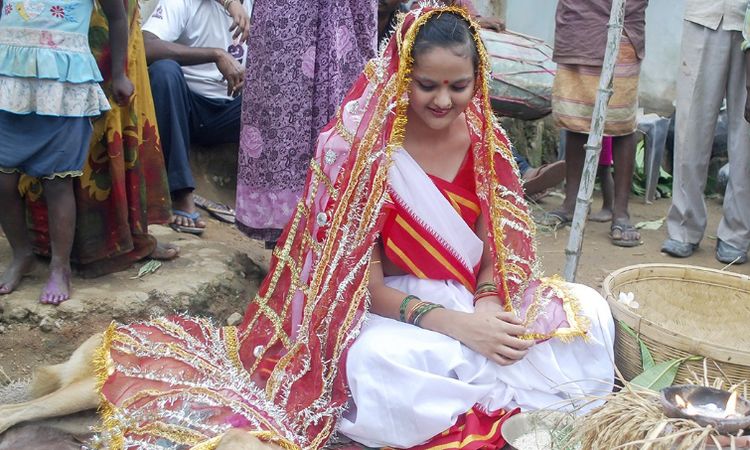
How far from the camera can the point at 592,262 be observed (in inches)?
189

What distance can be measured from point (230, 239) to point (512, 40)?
273cm

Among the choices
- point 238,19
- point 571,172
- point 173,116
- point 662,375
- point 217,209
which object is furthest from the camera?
point 571,172

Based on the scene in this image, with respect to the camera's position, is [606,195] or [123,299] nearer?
[123,299]

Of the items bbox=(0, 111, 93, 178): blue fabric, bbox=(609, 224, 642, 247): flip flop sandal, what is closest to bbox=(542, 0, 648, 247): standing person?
bbox=(609, 224, 642, 247): flip flop sandal

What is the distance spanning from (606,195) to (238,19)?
8.89 ft

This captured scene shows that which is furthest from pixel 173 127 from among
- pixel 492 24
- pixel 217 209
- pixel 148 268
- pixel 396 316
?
pixel 492 24

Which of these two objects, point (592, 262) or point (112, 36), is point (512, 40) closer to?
point (592, 262)

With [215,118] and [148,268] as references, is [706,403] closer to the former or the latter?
[148,268]

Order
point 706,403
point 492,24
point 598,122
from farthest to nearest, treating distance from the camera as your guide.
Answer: point 492,24
point 598,122
point 706,403

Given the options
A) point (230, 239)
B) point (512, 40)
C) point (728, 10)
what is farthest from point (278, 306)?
point (512, 40)

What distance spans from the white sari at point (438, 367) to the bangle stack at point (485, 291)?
30 millimetres

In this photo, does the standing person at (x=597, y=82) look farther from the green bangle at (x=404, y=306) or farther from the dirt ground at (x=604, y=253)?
the green bangle at (x=404, y=306)

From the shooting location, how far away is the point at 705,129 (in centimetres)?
464

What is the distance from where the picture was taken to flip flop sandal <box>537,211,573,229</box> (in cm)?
535
